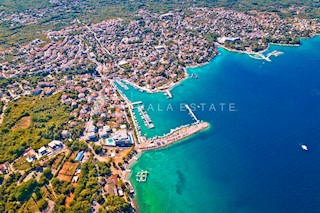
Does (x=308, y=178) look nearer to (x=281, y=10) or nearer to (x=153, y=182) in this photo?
(x=153, y=182)

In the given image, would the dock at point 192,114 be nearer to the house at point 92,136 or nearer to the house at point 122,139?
the house at point 122,139

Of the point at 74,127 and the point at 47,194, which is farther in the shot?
the point at 74,127

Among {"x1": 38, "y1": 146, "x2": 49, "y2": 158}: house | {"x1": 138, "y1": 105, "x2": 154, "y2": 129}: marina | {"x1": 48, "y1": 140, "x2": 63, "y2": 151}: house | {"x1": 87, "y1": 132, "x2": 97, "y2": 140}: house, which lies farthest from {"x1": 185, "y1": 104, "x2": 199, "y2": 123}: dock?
{"x1": 38, "y1": 146, "x2": 49, "y2": 158}: house

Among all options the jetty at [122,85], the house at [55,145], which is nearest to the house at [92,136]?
the house at [55,145]

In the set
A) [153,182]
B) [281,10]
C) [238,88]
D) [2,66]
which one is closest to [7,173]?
[153,182]

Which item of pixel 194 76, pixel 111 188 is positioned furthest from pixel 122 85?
pixel 111 188

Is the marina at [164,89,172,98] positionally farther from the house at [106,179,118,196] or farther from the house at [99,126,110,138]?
the house at [106,179,118,196]
